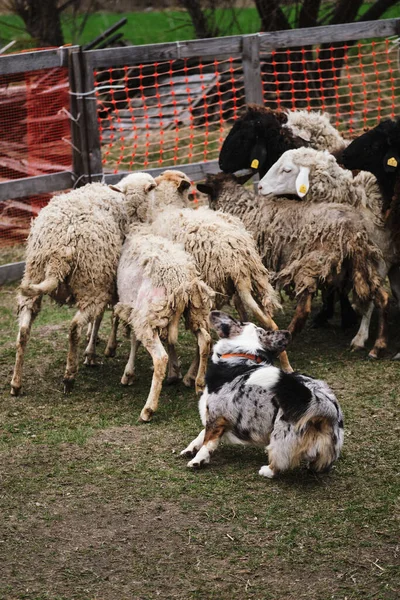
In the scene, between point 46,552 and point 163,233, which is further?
point 163,233

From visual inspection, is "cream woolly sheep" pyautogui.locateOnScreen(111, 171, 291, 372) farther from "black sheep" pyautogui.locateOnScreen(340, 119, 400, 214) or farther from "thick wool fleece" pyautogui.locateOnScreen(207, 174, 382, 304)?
"black sheep" pyautogui.locateOnScreen(340, 119, 400, 214)

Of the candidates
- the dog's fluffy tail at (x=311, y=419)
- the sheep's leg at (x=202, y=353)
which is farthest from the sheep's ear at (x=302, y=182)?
the dog's fluffy tail at (x=311, y=419)

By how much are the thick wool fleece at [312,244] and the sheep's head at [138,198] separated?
0.96 meters

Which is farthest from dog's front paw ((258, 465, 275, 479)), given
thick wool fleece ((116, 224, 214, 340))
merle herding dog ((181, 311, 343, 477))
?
thick wool fleece ((116, 224, 214, 340))

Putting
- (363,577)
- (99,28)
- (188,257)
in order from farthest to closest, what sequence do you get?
(99,28), (188,257), (363,577)

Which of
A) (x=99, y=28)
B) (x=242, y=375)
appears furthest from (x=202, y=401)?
(x=99, y=28)

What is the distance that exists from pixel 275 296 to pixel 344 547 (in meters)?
2.64

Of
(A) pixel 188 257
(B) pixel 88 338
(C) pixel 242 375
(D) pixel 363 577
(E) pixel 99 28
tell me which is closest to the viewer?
(D) pixel 363 577

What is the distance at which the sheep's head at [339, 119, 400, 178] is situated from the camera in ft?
23.1

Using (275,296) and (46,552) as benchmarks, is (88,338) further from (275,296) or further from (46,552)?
(46,552)

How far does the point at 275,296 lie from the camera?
6.56 m

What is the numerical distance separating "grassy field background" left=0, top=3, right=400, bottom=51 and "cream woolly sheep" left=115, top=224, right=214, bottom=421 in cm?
1133

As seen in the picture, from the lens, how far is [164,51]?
9406 millimetres

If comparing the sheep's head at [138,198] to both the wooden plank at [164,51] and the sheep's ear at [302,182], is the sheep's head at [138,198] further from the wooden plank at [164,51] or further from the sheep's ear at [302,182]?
the wooden plank at [164,51]
